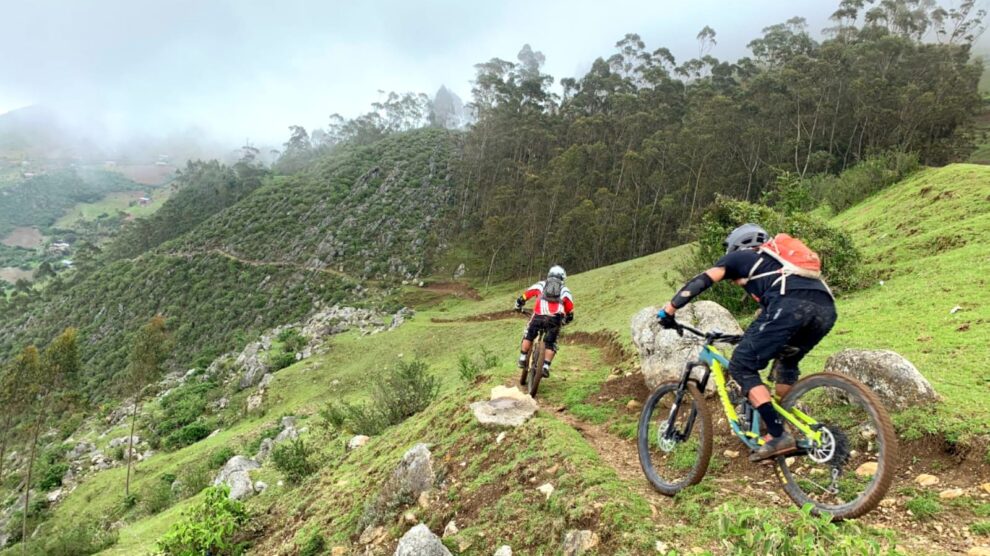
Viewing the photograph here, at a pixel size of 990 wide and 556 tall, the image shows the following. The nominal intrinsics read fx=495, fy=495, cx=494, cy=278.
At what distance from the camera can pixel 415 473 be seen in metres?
6.11

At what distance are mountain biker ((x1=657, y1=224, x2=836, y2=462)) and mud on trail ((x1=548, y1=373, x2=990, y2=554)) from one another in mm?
600

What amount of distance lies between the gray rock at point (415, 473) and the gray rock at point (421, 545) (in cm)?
143

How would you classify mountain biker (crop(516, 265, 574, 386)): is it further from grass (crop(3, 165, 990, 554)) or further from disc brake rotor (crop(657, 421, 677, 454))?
disc brake rotor (crop(657, 421, 677, 454))

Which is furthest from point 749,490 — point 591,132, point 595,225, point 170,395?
point 591,132

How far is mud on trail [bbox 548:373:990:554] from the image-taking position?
11.3 feet

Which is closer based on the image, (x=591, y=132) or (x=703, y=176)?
(x=703, y=176)

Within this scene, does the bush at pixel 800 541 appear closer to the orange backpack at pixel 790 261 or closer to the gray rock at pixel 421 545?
the orange backpack at pixel 790 261

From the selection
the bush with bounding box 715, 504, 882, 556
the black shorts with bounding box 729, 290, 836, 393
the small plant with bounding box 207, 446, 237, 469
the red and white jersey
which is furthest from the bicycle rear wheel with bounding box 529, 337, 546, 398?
the small plant with bounding box 207, 446, 237, 469

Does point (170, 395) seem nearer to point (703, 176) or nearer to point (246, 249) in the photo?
point (246, 249)

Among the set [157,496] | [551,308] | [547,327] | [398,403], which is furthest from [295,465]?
[157,496]

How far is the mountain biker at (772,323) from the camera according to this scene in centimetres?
386

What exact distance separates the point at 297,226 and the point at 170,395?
35089 mm

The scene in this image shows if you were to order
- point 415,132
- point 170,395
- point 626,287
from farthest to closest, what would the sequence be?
1. point 415,132
2. point 170,395
3. point 626,287

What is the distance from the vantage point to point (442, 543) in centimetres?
467
